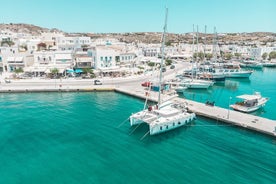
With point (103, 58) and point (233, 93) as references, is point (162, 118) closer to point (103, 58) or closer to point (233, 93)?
point (233, 93)

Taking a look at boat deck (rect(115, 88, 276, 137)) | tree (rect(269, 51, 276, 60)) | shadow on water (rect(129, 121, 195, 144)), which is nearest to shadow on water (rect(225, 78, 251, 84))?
boat deck (rect(115, 88, 276, 137))

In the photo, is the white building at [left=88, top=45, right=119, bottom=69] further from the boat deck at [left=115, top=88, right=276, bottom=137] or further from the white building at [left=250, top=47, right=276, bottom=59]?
the white building at [left=250, top=47, right=276, bottom=59]

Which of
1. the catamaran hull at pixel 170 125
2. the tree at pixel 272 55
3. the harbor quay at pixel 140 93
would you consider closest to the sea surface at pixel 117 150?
the catamaran hull at pixel 170 125

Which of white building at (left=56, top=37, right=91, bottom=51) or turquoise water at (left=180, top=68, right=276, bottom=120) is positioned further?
white building at (left=56, top=37, right=91, bottom=51)

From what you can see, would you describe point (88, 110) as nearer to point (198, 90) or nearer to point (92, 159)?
point (92, 159)

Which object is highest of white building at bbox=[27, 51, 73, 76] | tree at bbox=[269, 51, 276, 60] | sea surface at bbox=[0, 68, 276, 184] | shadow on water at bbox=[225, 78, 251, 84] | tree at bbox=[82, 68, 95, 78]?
tree at bbox=[269, 51, 276, 60]

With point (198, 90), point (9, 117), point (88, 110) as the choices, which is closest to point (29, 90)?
point (9, 117)

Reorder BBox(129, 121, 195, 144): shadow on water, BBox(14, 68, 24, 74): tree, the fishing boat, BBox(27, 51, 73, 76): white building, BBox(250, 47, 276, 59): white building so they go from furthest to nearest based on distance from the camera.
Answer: BBox(250, 47, 276, 59): white building < BBox(27, 51, 73, 76): white building < BBox(14, 68, 24, 74): tree < the fishing boat < BBox(129, 121, 195, 144): shadow on water
